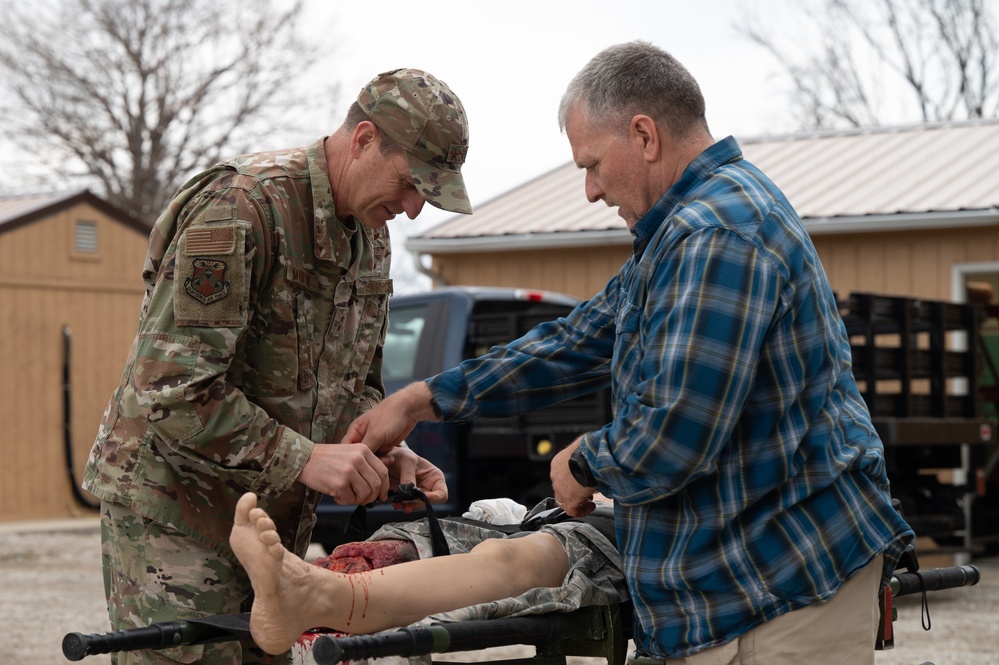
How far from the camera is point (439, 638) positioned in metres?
2.46

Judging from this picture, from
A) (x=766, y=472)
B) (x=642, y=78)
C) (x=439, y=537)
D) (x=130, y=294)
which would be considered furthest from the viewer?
(x=130, y=294)

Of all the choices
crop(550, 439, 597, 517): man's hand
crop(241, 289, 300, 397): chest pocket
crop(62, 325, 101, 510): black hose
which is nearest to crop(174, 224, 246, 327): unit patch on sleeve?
crop(241, 289, 300, 397): chest pocket

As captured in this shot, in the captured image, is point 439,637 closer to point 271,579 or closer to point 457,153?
point 271,579

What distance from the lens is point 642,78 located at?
8.88 feet

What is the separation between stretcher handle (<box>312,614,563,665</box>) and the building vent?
1505 centimetres

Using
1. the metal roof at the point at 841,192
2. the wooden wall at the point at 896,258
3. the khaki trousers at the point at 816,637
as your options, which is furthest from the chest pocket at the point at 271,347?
the wooden wall at the point at 896,258

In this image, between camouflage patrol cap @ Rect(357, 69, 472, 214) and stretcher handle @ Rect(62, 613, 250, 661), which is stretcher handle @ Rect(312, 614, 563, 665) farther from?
camouflage patrol cap @ Rect(357, 69, 472, 214)

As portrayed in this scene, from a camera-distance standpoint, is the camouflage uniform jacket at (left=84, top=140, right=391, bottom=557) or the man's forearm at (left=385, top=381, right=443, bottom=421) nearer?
the camouflage uniform jacket at (left=84, top=140, right=391, bottom=557)

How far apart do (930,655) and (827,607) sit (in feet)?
15.7

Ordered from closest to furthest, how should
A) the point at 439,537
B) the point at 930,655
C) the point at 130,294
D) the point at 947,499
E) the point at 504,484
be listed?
the point at 439,537 < the point at 930,655 < the point at 504,484 < the point at 947,499 < the point at 130,294

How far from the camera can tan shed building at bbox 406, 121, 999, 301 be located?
40.9 ft

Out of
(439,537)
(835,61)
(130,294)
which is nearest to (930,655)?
(439,537)

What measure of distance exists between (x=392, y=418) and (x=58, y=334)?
14281 mm

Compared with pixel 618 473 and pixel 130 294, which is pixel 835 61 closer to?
pixel 130 294
